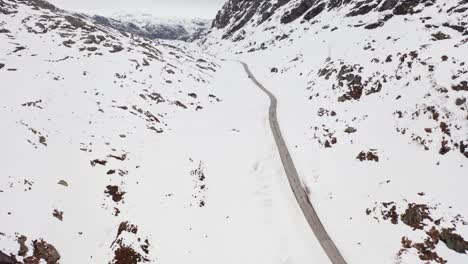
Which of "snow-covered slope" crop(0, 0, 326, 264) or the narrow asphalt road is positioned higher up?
the narrow asphalt road

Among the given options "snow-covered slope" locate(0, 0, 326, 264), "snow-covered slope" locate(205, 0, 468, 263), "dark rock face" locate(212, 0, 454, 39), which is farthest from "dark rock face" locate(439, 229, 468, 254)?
"dark rock face" locate(212, 0, 454, 39)

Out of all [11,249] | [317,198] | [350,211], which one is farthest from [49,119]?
[350,211]

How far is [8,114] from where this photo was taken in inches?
744

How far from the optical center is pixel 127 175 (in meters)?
18.5

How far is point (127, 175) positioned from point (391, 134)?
16.0 m

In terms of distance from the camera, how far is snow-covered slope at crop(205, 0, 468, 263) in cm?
1507

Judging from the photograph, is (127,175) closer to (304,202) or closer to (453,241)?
(304,202)

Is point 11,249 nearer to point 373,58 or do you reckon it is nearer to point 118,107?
point 118,107

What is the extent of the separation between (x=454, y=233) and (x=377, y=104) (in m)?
12.4

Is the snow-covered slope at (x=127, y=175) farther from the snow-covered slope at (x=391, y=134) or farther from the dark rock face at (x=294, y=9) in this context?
the dark rock face at (x=294, y=9)

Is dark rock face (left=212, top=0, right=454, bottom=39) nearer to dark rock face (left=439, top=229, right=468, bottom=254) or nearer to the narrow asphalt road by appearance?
the narrow asphalt road

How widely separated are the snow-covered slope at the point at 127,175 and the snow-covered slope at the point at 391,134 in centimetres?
241

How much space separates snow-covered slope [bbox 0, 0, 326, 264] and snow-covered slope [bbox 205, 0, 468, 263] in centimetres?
241

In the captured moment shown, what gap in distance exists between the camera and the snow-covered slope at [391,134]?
1507 centimetres
